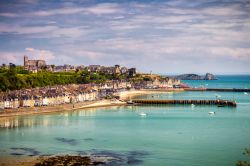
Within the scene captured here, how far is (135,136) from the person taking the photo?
41.4 meters

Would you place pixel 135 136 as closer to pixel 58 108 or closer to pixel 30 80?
pixel 58 108

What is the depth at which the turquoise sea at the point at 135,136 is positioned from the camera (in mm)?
32312

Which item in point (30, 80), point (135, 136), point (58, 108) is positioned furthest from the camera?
point (30, 80)

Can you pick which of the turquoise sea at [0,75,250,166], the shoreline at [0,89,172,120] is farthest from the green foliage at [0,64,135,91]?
the turquoise sea at [0,75,250,166]

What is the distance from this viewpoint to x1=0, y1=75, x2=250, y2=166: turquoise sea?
1272 inches

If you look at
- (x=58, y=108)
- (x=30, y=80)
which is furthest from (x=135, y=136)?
(x=30, y=80)

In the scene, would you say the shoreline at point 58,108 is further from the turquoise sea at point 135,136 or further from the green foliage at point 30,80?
the green foliage at point 30,80

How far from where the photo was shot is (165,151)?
33.9 meters

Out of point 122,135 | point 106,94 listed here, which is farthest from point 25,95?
point 106,94

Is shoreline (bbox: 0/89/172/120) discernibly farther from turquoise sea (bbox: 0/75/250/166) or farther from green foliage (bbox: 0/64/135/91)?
green foliage (bbox: 0/64/135/91)

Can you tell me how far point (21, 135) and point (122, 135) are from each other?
30.6ft

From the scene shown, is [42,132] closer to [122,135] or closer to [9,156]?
[122,135]

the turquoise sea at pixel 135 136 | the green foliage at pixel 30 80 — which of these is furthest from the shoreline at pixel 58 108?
the green foliage at pixel 30 80

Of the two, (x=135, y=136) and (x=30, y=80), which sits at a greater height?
(x=30, y=80)
